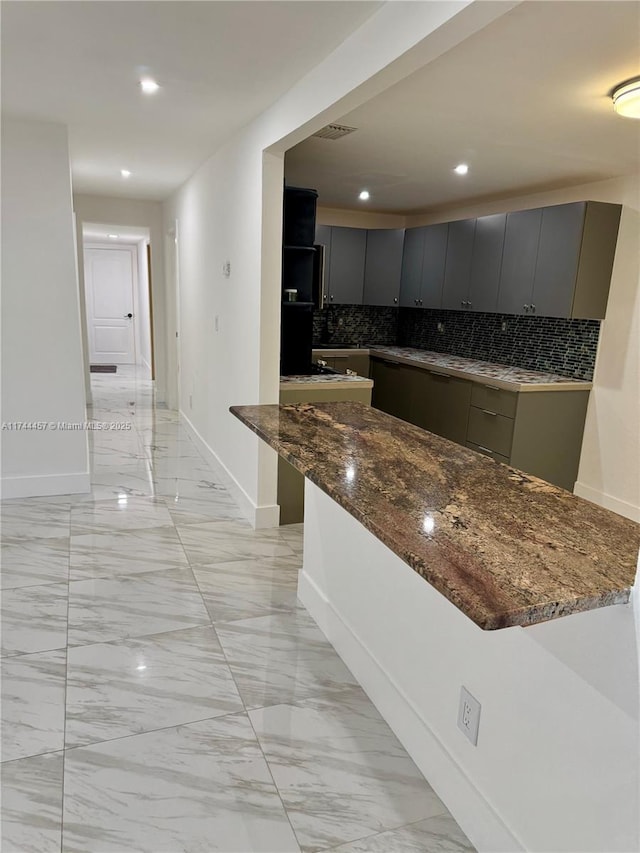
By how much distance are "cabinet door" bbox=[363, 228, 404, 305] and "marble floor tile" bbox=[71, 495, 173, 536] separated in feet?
10.7

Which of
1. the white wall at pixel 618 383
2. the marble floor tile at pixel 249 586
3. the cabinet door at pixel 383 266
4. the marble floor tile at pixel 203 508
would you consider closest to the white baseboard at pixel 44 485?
the marble floor tile at pixel 203 508

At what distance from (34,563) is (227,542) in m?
1.02

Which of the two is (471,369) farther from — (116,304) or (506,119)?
(116,304)

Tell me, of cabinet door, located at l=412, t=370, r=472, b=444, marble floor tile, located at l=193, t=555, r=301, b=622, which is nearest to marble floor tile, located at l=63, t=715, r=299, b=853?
marble floor tile, located at l=193, t=555, r=301, b=622

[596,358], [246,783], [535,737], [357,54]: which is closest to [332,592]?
[246,783]

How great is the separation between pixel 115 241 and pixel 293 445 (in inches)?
368

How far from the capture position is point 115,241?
9.85 metres

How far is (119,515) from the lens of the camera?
3682 mm

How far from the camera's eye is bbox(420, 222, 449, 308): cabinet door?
5.33 m

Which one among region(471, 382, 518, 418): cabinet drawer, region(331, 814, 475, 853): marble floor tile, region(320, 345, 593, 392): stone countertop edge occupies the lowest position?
region(331, 814, 475, 853): marble floor tile

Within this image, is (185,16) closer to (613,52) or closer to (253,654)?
(613,52)

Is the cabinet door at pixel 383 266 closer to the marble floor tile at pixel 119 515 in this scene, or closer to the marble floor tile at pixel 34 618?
the marble floor tile at pixel 119 515

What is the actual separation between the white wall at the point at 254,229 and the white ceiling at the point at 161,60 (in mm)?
120

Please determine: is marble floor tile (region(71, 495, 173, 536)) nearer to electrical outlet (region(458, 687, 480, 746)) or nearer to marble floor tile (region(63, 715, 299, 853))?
marble floor tile (region(63, 715, 299, 853))
